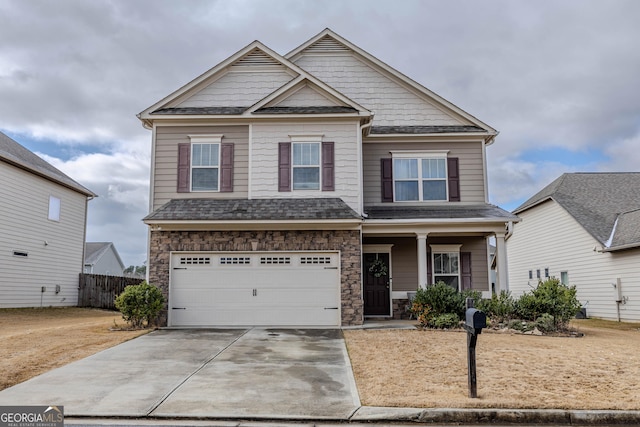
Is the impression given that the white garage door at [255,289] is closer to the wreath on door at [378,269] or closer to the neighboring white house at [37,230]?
the wreath on door at [378,269]

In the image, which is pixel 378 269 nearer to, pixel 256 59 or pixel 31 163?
pixel 256 59

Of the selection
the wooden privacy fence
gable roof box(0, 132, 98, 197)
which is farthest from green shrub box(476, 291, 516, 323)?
gable roof box(0, 132, 98, 197)

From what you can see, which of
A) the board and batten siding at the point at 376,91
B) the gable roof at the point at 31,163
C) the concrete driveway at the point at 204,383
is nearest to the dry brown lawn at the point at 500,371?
the concrete driveway at the point at 204,383

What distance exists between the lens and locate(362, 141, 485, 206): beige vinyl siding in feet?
53.7

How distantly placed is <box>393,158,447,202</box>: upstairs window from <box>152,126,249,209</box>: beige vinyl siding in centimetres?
500

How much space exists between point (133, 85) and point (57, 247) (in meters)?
8.45

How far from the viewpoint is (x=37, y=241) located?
20.8 metres

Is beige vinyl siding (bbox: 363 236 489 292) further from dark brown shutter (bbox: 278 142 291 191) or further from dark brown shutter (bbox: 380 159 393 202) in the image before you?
dark brown shutter (bbox: 278 142 291 191)

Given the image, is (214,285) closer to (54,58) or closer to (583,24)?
(54,58)

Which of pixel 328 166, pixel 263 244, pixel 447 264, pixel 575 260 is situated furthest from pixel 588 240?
pixel 263 244

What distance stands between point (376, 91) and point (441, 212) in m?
5.01

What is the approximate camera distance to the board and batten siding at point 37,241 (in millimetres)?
18953

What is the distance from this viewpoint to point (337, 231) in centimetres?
1388

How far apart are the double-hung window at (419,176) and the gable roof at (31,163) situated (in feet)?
46.2
